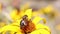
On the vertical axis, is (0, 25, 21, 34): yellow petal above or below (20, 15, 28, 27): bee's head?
below

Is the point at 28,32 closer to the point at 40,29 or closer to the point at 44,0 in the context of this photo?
the point at 40,29

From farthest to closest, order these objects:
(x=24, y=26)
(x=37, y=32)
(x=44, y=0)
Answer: (x=44, y=0) → (x=24, y=26) → (x=37, y=32)

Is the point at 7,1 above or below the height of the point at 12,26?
above

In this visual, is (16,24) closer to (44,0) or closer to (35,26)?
(35,26)

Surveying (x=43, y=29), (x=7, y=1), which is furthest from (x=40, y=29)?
(x=7, y=1)

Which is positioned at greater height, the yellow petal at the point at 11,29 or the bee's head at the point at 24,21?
the bee's head at the point at 24,21

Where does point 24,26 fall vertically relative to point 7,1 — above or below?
below

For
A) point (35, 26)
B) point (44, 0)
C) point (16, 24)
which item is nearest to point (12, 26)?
point (16, 24)

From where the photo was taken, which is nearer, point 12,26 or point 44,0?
point 12,26

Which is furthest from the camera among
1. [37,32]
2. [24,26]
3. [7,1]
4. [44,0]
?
[44,0]
